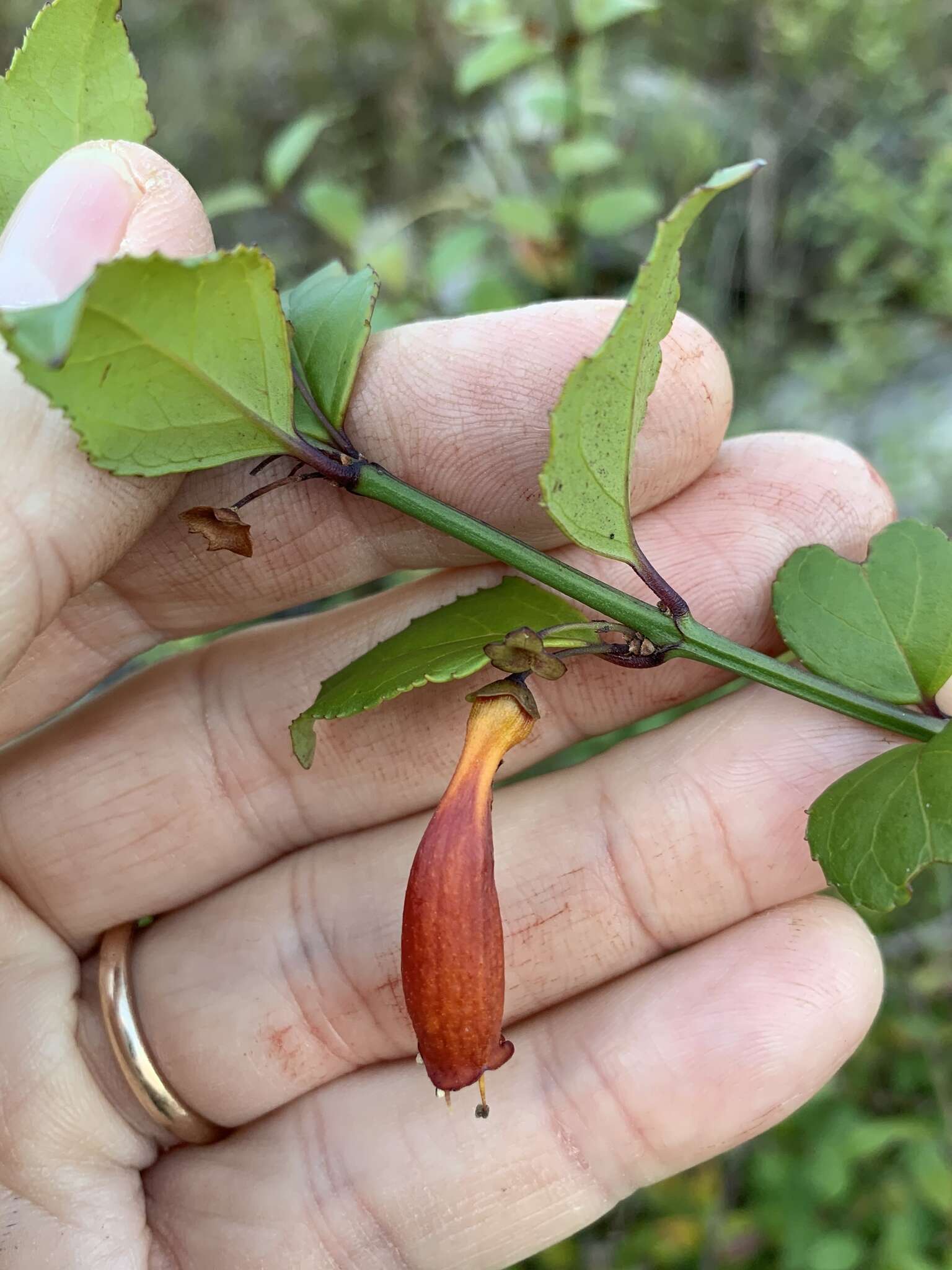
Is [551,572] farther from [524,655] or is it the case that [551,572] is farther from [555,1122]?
[555,1122]

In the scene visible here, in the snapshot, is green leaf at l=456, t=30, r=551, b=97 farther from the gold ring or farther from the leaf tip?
the gold ring

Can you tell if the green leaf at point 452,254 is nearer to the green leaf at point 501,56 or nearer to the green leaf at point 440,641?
the green leaf at point 501,56

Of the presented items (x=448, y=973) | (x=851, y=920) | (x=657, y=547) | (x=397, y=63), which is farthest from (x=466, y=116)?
(x=448, y=973)

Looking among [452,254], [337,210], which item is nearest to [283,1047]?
A: [452,254]

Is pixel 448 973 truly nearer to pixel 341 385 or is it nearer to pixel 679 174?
pixel 341 385

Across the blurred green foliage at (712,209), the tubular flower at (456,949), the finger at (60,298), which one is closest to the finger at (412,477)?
the finger at (60,298)

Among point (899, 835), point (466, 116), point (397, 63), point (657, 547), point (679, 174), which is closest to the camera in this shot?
point (899, 835)

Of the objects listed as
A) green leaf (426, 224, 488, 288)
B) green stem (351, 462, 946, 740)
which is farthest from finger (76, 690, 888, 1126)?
green leaf (426, 224, 488, 288)

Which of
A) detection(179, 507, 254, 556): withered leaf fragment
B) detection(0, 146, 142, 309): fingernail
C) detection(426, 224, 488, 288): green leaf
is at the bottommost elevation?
detection(426, 224, 488, 288): green leaf
